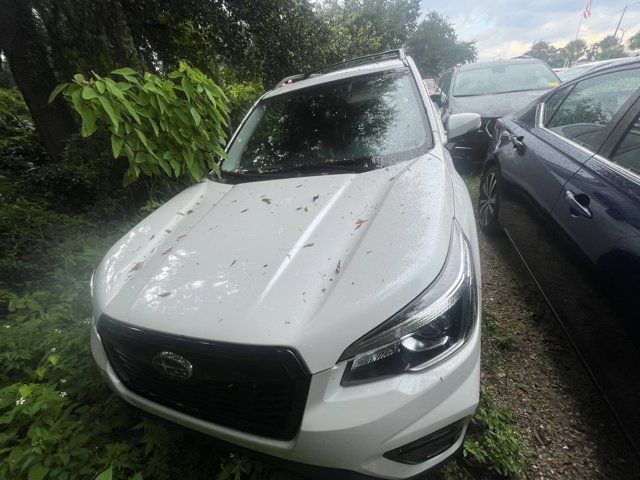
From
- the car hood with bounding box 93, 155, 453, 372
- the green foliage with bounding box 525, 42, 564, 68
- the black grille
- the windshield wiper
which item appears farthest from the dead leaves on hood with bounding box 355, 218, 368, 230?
the green foliage with bounding box 525, 42, 564, 68

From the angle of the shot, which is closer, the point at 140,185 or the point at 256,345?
the point at 256,345

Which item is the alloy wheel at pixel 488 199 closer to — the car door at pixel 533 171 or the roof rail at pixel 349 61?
the car door at pixel 533 171

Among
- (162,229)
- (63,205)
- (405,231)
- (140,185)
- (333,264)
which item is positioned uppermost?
(405,231)

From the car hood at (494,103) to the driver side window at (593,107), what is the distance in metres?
2.29

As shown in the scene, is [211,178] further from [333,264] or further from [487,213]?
[487,213]

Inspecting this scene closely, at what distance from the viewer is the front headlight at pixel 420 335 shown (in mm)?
1079

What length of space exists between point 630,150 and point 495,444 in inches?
59.1

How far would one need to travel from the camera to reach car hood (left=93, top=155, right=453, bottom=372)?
1.11m

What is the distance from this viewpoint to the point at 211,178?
2414mm

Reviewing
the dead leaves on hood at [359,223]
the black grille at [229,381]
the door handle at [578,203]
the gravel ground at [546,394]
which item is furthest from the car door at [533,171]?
the black grille at [229,381]

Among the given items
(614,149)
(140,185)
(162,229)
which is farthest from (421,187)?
(140,185)

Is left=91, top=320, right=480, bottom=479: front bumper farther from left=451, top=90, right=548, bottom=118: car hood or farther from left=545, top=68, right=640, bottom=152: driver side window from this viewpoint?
left=451, top=90, right=548, bottom=118: car hood

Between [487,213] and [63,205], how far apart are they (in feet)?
15.9

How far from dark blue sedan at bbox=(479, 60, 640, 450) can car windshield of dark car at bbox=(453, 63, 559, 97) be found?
3025 mm
